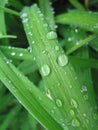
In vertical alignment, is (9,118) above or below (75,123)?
below

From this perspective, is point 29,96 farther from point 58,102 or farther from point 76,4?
point 76,4

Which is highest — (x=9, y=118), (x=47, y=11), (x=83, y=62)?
(x=47, y=11)

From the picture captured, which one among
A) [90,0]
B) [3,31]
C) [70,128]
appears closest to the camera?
[70,128]

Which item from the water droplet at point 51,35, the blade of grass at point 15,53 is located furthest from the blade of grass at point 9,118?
the water droplet at point 51,35

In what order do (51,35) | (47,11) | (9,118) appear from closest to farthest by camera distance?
(51,35) → (47,11) → (9,118)

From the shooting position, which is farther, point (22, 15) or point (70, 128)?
point (22, 15)

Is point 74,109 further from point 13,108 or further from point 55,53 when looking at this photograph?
point 13,108

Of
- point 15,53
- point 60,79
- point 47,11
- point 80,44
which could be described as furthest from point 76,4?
point 60,79

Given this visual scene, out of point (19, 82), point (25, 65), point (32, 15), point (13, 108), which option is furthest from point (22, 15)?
point (13, 108)

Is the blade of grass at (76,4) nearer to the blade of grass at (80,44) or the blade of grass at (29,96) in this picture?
the blade of grass at (80,44)

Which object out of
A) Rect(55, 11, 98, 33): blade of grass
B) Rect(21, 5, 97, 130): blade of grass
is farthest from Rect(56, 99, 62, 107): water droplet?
Rect(55, 11, 98, 33): blade of grass

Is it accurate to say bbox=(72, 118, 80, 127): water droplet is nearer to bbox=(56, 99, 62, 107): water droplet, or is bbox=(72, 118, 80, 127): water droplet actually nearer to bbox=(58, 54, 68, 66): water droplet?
bbox=(56, 99, 62, 107): water droplet
